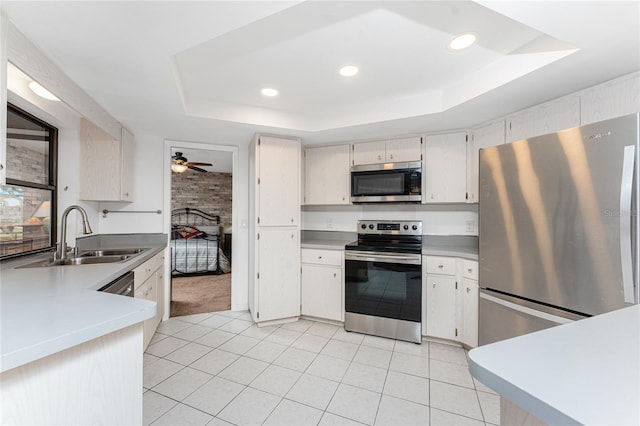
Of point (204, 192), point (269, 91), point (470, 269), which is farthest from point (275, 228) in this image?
point (204, 192)

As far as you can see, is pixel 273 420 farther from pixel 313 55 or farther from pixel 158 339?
pixel 313 55

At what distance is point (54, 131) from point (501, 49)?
11.7ft

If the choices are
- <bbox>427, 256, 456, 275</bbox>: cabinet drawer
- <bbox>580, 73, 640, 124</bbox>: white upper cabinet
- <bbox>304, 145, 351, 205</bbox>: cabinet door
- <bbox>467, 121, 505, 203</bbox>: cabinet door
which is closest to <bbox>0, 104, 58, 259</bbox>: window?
<bbox>304, 145, 351, 205</bbox>: cabinet door

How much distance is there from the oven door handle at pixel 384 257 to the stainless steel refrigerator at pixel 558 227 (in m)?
0.58

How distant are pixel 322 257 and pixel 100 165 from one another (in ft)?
7.69

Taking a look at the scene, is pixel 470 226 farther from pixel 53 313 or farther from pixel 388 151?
pixel 53 313

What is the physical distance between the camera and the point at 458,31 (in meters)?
1.57

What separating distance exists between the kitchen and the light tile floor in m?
1.12

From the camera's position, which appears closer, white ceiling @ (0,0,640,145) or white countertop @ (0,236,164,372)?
white countertop @ (0,236,164,372)

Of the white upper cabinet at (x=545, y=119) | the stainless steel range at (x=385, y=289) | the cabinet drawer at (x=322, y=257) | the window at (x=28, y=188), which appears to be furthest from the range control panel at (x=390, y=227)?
the window at (x=28, y=188)

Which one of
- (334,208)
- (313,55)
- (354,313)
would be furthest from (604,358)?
(334,208)

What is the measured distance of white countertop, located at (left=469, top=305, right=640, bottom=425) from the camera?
1.58 feet

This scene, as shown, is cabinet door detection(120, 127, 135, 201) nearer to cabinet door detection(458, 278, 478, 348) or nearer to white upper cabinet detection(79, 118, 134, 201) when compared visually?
white upper cabinet detection(79, 118, 134, 201)

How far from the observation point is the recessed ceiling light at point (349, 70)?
1.98m
